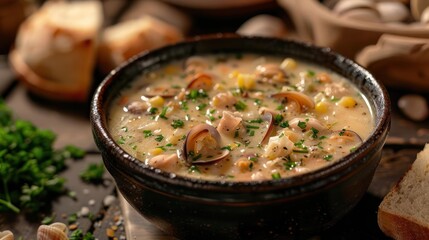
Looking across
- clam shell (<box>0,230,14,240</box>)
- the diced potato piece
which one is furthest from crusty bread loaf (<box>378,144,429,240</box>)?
clam shell (<box>0,230,14,240</box>)

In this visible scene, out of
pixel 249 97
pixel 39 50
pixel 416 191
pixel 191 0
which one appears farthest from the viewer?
pixel 191 0

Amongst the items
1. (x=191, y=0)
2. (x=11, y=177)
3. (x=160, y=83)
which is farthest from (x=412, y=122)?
(x=11, y=177)

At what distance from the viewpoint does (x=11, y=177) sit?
135 inches

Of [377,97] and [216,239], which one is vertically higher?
[377,97]

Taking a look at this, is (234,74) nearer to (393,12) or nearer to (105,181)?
(105,181)

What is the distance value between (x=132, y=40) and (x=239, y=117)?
5.60ft

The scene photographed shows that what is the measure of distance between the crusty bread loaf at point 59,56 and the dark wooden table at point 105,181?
12cm

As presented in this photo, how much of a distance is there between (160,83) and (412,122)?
1.61 metres

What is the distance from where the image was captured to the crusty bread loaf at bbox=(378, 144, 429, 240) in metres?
2.87

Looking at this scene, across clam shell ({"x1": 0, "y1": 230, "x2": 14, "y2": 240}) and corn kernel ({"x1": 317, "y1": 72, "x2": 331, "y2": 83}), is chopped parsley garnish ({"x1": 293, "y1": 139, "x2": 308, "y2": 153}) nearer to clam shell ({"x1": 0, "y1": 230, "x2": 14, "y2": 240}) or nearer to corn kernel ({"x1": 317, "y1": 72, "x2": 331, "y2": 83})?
corn kernel ({"x1": 317, "y1": 72, "x2": 331, "y2": 83})

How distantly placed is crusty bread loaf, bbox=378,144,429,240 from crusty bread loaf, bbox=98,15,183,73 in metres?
2.15

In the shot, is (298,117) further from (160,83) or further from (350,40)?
(350,40)

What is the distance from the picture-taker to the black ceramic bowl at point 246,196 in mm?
2439

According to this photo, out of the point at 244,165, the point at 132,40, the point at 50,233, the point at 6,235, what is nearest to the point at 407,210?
the point at 244,165
